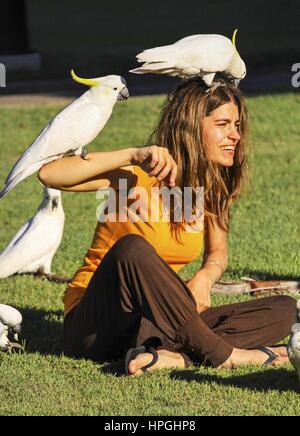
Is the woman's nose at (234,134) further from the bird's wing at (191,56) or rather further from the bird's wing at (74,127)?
the bird's wing at (74,127)

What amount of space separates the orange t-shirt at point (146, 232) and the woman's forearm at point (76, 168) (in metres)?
0.27

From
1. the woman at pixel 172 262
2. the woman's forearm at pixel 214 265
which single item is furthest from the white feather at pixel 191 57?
the woman's forearm at pixel 214 265

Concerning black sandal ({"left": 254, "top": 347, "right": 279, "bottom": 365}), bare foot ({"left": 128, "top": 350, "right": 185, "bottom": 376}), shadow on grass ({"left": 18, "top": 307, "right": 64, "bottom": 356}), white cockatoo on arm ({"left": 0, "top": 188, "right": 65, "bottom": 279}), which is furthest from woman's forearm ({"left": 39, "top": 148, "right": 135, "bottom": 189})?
white cockatoo on arm ({"left": 0, "top": 188, "right": 65, "bottom": 279})

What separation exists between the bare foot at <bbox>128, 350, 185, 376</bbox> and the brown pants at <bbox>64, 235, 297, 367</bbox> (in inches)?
1.9

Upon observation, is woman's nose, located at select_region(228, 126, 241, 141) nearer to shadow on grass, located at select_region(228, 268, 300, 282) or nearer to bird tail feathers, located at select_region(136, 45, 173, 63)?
bird tail feathers, located at select_region(136, 45, 173, 63)

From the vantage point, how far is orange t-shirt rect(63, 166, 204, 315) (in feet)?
16.4

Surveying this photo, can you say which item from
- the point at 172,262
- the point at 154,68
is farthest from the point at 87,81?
the point at 172,262

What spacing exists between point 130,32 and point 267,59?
5.98m

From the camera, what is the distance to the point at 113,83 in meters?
4.87

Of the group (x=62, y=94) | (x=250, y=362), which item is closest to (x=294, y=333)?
(x=250, y=362)

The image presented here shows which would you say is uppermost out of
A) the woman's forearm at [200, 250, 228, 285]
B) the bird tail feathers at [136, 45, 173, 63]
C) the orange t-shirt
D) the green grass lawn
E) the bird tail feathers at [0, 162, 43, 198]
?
the bird tail feathers at [136, 45, 173, 63]

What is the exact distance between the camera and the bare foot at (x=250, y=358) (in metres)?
4.92

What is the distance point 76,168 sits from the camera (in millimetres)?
4785

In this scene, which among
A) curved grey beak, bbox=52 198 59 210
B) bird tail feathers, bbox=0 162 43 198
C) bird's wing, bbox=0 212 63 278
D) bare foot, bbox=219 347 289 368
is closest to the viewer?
bird tail feathers, bbox=0 162 43 198
